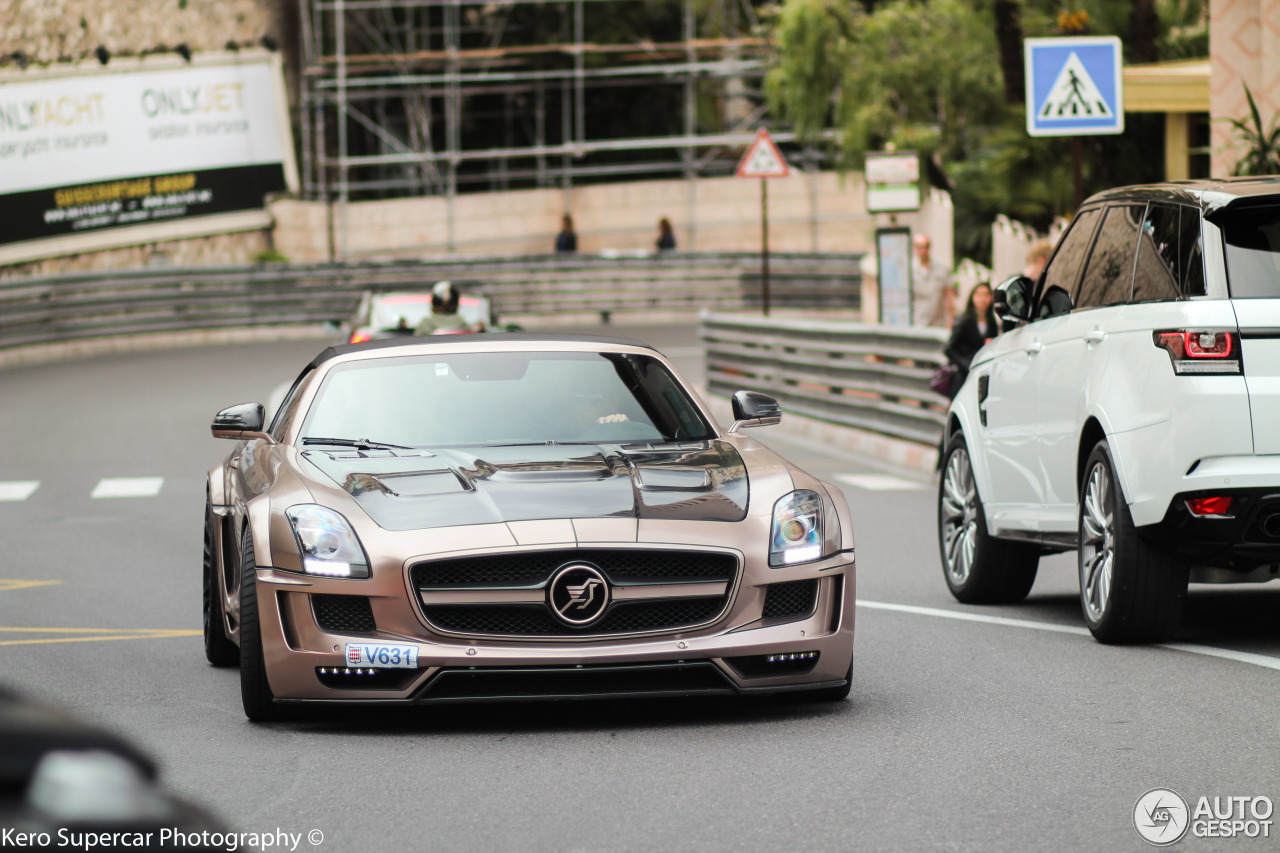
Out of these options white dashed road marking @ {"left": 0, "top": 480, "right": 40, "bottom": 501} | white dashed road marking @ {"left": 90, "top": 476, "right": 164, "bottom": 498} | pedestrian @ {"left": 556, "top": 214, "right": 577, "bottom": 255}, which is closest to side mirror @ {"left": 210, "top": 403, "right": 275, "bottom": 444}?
white dashed road marking @ {"left": 90, "top": 476, "right": 164, "bottom": 498}

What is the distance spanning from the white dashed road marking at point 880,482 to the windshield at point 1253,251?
850 cm

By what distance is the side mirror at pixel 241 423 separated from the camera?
25.4 feet

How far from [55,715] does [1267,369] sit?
231 inches

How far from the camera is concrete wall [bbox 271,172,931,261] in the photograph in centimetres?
4672

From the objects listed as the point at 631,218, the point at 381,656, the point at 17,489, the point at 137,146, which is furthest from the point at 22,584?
the point at 631,218

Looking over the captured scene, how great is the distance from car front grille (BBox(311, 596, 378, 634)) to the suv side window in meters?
3.96

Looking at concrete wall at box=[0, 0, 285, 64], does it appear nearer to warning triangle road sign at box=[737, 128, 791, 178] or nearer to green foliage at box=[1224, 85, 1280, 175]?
warning triangle road sign at box=[737, 128, 791, 178]

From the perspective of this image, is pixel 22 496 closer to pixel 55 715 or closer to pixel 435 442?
pixel 435 442

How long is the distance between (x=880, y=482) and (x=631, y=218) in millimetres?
32436

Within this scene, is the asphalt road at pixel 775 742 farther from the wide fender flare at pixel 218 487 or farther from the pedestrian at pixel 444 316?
the pedestrian at pixel 444 316

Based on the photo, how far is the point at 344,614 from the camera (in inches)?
247

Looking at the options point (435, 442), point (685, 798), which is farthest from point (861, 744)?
point (435, 442)

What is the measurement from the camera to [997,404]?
31.4 ft

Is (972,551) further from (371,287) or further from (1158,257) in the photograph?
(371,287)
